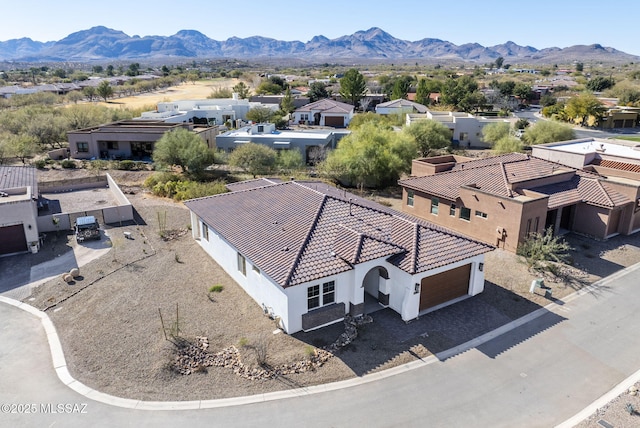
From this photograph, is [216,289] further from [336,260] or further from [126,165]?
[126,165]

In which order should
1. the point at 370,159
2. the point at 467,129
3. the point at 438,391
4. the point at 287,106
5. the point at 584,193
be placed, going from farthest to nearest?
the point at 287,106, the point at 467,129, the point at 370,159, the point at 584,193, the point at 438,391

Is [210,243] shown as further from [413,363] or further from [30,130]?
[30,130]

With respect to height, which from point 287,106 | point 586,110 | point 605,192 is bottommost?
point 605,192

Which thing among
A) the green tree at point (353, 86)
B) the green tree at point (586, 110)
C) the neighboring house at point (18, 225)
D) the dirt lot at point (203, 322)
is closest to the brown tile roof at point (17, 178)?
the neighboring house at point (18, 225)

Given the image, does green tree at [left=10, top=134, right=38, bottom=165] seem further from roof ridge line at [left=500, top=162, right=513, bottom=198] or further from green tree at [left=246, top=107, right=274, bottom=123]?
roof ridge line at [left=500, top=162, right=513, bottom=198]

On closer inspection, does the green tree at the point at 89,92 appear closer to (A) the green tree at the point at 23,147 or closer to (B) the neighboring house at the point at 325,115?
(B) the neighboring house at the point at 325,115

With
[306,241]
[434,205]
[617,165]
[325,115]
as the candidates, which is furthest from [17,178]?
[325,115]
